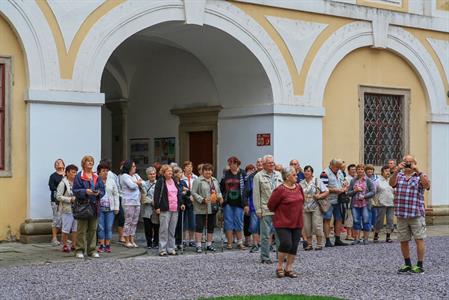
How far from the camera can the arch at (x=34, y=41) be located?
571 inches

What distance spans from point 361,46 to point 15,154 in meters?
8.55

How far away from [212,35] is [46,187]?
195 inches

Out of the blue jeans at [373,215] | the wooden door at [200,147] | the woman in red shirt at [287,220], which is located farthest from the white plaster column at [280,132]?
the woman in red shirt at [287,220]

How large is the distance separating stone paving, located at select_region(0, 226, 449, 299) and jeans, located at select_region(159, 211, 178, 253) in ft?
0.99

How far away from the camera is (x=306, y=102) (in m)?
18.2

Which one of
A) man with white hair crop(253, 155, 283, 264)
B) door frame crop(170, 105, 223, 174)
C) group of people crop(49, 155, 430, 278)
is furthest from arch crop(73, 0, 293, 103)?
man with white hair crop(253, 155, 283, 264)

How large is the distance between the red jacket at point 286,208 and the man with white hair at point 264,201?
1.20 metres

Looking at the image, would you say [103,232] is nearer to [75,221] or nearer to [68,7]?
[75,221]

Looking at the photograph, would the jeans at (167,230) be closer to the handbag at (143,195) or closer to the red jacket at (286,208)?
the handbag at (143,195)

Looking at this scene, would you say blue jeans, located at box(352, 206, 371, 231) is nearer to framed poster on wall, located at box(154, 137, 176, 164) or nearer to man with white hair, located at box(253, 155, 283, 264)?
man with white hair, located at box(253, 155, 283, 264)

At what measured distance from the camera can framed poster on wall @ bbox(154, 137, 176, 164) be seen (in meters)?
20.2

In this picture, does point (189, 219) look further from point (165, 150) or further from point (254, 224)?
point (165, 150)

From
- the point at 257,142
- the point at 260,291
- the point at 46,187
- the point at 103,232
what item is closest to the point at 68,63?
the point at 46,187

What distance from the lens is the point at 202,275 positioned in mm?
11188
